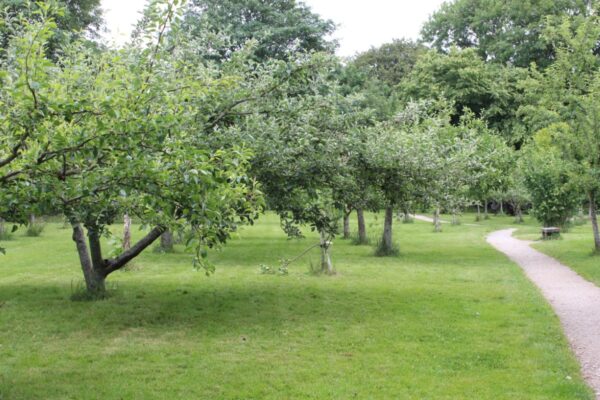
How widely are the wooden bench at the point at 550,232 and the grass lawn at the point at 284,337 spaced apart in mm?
11524

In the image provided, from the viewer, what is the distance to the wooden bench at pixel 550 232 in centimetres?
2834

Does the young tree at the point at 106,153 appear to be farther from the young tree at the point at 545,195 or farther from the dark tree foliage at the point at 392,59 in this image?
the dark tree foliage at the point at 392,59

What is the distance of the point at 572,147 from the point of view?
20.6m

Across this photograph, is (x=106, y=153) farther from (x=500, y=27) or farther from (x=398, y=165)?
(x=500, y=27)

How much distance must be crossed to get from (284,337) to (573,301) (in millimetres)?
6590

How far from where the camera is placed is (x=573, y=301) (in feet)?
42.5

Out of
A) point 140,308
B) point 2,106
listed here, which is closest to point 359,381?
point 2,106

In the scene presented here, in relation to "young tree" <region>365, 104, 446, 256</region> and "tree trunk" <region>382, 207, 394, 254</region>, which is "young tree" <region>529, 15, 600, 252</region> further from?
"young tree" <region>365, 104, 446, 256</region>

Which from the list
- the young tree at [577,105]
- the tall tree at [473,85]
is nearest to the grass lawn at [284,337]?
the young tree at [577,105]

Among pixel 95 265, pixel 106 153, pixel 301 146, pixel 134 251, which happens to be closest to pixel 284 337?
pixel 301 146

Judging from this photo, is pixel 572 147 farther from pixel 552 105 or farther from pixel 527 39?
pixel 527 39

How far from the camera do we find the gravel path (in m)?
8.59

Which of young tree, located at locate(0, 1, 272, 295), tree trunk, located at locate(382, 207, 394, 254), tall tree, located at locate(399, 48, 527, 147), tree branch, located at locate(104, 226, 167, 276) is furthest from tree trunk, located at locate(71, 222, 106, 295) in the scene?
tall tree, located at locate(399, 48, 527, 147)

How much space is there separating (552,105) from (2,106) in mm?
18445
